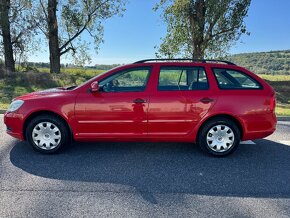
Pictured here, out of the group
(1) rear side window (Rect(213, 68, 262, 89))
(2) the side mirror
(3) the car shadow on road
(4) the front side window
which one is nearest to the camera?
(3) the car shadow on road

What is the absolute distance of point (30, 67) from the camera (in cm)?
1820

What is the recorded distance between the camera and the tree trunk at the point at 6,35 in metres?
14.0

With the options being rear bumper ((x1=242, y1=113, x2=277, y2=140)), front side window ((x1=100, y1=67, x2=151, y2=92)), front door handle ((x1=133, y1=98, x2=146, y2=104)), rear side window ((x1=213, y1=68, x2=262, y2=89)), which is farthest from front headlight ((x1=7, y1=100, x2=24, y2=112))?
rear bumper ((x1=242, y1=113, x2=277, y2=140))

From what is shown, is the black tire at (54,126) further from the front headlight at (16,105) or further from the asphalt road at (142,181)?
the front headlight at (16,105)

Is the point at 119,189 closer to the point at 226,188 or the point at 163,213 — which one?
the point at 163,213

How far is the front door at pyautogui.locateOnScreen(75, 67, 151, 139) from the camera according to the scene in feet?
14.1

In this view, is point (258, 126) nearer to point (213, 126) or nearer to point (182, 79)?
point (213, 126)

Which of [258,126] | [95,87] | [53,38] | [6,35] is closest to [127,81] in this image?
[95,87]

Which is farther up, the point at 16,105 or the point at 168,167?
the point at 16,105

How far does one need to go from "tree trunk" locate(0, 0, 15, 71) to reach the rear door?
43.3 ft

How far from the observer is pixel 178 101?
14.2 feet

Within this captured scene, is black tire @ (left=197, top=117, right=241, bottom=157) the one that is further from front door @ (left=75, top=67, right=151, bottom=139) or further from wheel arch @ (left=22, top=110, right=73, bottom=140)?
wheel arch @ (left=22, top=110, right=73, bottom=140)

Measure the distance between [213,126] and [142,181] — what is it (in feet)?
5.53

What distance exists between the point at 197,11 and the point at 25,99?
11864mm
